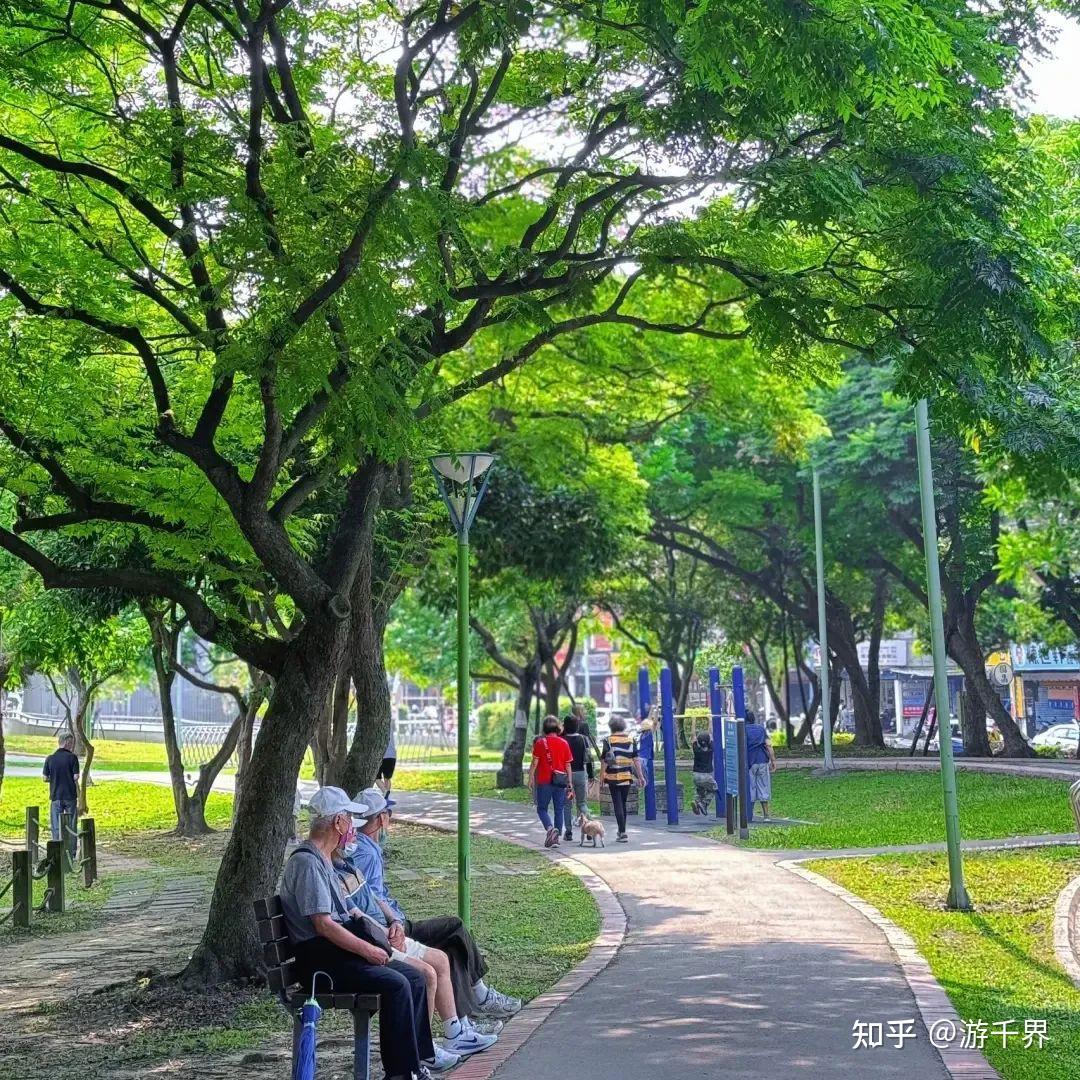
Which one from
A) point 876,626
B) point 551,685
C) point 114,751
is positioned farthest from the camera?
point 114,751

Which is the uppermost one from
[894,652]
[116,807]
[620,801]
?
[894,652]

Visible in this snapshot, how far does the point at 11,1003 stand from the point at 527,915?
4326 mm

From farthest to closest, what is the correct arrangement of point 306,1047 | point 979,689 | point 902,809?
point 979,689
point 902,809
point 306,1047

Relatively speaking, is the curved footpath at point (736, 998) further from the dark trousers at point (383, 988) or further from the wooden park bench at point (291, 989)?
the wooden park bench at point (291, 989)

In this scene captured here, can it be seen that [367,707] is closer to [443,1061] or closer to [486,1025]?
[486,1025]

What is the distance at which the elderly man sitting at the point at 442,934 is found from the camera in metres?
8.04

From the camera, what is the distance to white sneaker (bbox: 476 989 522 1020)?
8422mm

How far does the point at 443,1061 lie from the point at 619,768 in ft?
38.6

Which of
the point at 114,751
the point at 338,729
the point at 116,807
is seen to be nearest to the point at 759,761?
the point at 338,729

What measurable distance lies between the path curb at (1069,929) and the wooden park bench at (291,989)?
4572 mm

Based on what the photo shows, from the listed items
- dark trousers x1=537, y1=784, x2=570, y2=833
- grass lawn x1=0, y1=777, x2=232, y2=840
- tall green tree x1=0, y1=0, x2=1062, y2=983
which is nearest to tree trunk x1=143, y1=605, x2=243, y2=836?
grass lawn x1=0, y1=777, x2=232, y2=840

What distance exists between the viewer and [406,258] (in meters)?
9.20

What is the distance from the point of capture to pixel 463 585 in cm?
1060

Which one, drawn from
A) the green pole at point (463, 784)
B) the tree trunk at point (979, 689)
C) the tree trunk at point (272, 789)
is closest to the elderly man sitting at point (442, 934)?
the green pole at point (463, 784)
